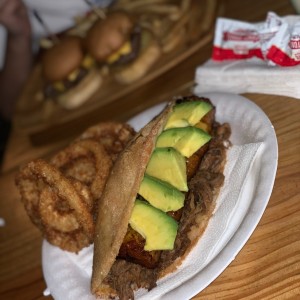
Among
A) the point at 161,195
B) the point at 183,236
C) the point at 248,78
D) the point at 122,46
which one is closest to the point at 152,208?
the point at 161,195

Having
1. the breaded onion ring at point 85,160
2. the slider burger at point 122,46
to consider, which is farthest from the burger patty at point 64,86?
the breaded onion ring at point 85,160

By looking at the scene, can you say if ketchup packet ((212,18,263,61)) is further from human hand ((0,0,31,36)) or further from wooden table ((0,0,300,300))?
human hand ((0,0,31,36))

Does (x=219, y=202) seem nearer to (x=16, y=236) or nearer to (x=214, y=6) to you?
(x=16, y=236)

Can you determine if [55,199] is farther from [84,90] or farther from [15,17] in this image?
[15,17]

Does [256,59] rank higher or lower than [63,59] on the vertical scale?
higher

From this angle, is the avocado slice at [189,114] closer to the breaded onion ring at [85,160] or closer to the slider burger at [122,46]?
the breaded onion ring at [85,160]

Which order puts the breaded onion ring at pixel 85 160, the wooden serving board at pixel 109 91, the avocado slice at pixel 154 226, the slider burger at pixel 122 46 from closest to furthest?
1. the avocado slice at pixel 154 226
2. the breaded onion ring at pixel 85 160
3. the wooden serving board at pixel 109 91
4. the slider burger at pixel 122 46
